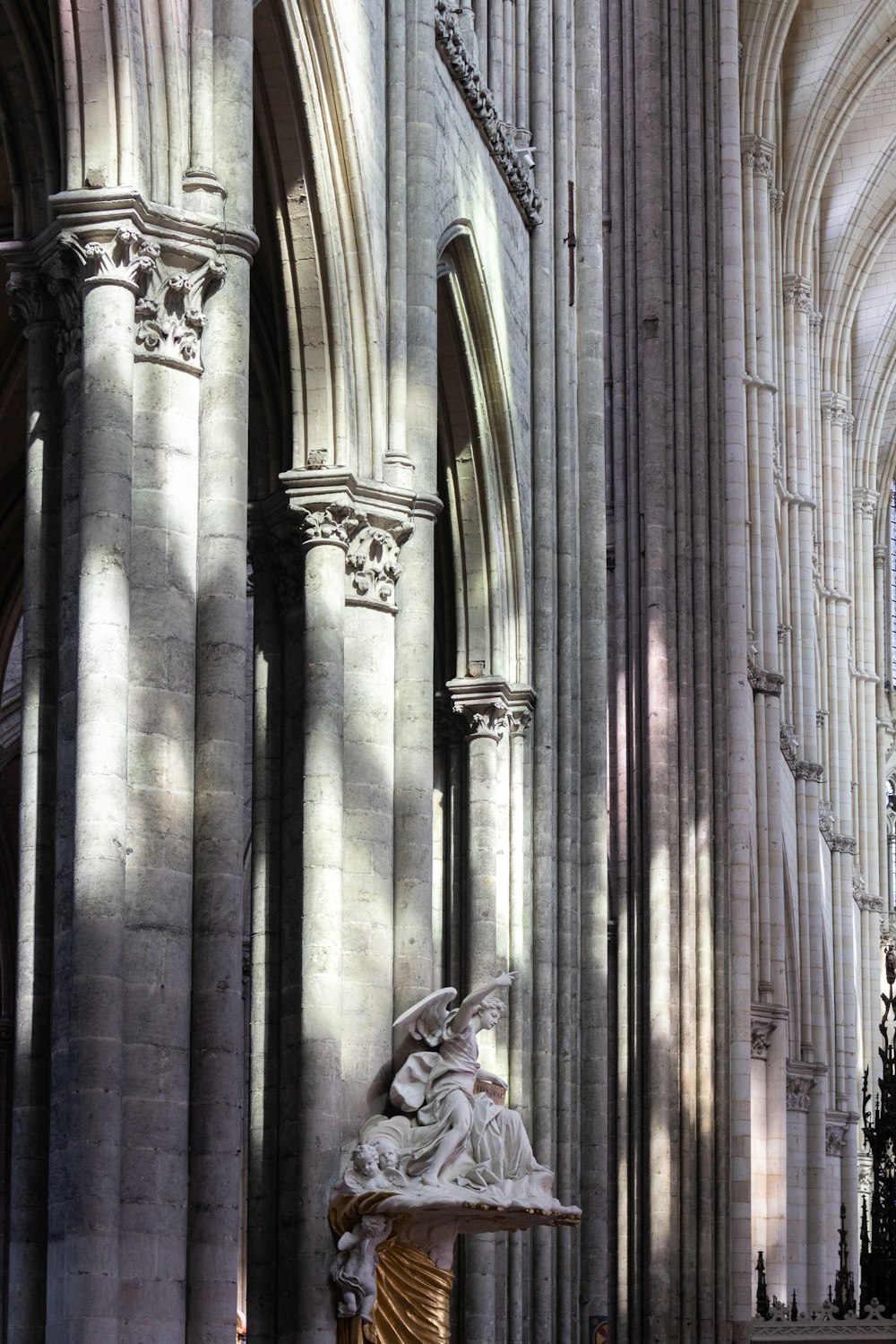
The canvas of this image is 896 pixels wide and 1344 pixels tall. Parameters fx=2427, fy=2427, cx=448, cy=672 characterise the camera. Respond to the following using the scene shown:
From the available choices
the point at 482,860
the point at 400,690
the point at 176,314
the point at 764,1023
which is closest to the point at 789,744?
the point at 764,1023

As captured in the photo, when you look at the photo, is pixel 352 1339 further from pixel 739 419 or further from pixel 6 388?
pixel 739 419

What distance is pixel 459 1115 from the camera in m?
14.3

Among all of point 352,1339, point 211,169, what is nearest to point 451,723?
point 352,1339

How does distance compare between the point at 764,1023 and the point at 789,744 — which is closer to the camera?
the point at 764,1023

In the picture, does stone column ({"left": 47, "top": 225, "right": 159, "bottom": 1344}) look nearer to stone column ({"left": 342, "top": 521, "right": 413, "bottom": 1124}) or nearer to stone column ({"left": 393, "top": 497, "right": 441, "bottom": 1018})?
stone column ({"left": 342, "top": 521, "right": 413, "bottom": 1124})

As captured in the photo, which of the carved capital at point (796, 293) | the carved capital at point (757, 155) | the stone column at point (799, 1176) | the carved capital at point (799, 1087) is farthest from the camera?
the carved capital at point (796, 293)

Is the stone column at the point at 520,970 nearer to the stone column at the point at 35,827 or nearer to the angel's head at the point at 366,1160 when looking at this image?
the angel's head at the point at 366,1160

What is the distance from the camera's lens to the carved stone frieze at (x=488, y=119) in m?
17.5

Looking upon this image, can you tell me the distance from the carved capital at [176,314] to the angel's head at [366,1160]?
468 centimetres

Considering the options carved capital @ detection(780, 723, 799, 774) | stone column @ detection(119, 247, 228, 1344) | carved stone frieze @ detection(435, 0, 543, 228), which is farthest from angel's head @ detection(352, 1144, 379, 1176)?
carved capital @ detection(780, 723, 799, 774)

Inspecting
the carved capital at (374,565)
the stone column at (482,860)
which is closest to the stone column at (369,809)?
the carved capital at (374,565)

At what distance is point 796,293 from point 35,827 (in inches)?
1217

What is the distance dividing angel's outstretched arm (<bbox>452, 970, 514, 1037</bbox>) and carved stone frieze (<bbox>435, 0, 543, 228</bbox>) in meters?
6.99

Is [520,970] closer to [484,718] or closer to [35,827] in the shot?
[484,718]
